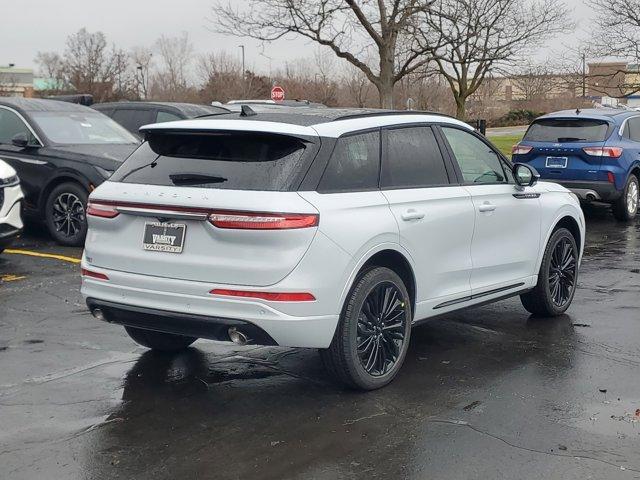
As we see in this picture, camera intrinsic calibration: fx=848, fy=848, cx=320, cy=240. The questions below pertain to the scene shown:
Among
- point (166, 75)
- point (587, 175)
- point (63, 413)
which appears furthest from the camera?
point (166, 75)

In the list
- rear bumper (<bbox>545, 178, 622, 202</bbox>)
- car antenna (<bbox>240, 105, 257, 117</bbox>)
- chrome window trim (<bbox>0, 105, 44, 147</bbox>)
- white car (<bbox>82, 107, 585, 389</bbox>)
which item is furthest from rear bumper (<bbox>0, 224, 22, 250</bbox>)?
rear bumper (<bbox>545, 178, 622, 202</bbox>)

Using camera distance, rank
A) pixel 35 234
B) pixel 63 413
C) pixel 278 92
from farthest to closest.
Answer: pixel 278 92
pixel 35 234
pixel 63 413

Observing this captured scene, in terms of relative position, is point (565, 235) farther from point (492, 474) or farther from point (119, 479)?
point (119, 479)

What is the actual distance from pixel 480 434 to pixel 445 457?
378mm

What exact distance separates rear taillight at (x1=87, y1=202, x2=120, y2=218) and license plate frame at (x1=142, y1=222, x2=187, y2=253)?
26cm

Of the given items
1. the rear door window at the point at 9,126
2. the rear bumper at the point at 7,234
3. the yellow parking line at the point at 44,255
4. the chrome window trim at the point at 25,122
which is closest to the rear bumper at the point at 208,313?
the rear bumper at the point at 7,234

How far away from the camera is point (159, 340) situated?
19.4 feet

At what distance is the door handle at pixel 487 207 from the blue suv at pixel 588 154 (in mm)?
7650

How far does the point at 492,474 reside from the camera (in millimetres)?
3990

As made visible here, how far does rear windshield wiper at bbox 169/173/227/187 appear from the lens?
4812mm

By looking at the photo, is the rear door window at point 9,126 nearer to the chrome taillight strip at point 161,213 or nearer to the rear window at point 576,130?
the chrome taillight strip at point 161,213

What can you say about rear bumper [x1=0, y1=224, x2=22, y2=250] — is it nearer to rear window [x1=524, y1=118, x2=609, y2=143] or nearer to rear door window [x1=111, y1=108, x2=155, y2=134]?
rear door window [x1=111, y1=108, x2=155, y2=134]

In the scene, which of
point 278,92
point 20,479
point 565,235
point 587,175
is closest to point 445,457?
point 20,479

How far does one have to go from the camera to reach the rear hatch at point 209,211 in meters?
4.59
